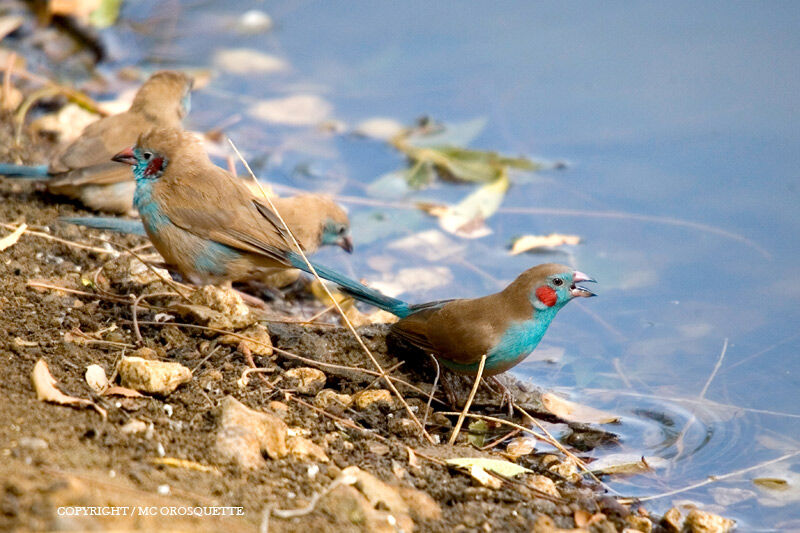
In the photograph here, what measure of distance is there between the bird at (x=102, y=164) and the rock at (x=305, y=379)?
88.3 inches

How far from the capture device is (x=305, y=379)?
4133 mm

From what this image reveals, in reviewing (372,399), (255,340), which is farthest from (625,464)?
(255,340)

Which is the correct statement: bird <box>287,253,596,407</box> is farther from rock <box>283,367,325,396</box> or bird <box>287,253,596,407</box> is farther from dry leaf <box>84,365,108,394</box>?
dry leaf <box>84,365,108,394</box>

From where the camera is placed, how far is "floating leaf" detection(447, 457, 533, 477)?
141 inches

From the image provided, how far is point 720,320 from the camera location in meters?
5.46

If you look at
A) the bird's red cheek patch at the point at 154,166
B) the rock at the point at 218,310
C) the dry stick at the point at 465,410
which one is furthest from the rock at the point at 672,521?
the bird's red cheek patch at the point at 154,166

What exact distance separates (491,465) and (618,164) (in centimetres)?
386

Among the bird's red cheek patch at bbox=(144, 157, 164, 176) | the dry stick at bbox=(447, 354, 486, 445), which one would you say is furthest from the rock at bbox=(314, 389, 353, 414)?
the bird's red cheek patch at bbox=(144, 157, 164, 176)

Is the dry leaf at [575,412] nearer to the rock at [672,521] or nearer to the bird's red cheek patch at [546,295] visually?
the bird's red cheek patch at [546,295]

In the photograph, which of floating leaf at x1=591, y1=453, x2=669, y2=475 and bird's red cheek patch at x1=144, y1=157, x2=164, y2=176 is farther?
bird's red cheek patch at x1=144, y1=157, x2=164, y2=176

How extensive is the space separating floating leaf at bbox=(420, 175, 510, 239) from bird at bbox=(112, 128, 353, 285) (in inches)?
74.5

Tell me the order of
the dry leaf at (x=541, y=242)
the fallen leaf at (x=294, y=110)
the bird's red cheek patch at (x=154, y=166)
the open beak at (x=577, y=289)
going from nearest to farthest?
the open beak at (x=577, y=289) < the bird's red cheek patch at (x=154, y=166) < the dry leaf at (x=541, y=242) < the fallen leaf at (x=294, y=110)

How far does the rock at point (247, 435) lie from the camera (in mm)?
3225

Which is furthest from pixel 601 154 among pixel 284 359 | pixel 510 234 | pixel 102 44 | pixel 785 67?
pixel 102 44
